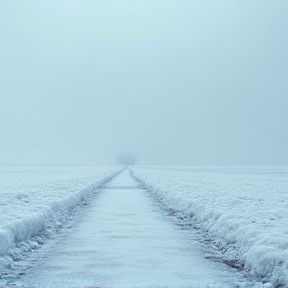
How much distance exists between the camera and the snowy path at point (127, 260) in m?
6.96

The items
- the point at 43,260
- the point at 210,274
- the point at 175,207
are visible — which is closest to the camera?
the point at 210,274

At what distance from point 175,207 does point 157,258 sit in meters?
10.3

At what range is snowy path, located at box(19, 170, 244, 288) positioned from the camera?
22.8 feet

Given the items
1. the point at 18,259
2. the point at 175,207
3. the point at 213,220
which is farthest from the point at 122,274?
the point at 175,207

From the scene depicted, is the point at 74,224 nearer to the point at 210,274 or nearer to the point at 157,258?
the point at 157,258

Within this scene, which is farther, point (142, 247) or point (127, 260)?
point (142, 247)

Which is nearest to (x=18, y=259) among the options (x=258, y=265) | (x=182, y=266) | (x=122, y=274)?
(x=122, y=274)

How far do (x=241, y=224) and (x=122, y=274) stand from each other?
4.72 m

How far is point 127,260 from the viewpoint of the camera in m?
8.48

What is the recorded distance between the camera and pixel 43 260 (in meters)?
8.58

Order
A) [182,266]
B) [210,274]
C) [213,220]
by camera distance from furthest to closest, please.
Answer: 1. [213,220]
2. [182,266]
3. [210,274]

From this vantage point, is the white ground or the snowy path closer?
the snowy path

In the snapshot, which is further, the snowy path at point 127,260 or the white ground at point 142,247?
the white ground at point 142,247

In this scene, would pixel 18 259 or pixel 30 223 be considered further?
pixel 30 223
